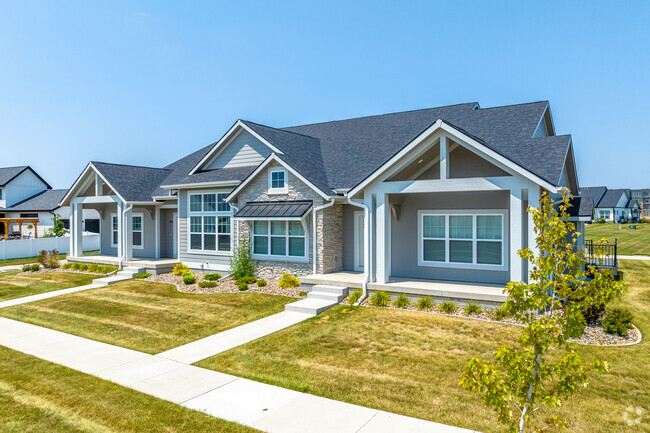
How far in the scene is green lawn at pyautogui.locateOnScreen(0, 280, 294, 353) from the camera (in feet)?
35.0

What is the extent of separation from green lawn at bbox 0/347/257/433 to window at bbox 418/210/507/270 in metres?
10.0

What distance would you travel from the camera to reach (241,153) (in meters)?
19.3

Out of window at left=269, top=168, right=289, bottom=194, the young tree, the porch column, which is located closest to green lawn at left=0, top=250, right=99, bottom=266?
window at left=269, top=168, right=289, bottom=194

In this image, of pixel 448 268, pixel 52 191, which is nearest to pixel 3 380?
pixel 448 268

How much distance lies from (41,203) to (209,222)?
34403 millimetres

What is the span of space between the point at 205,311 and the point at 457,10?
1435 cm

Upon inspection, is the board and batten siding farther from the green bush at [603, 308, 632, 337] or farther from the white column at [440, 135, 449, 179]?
the green bush at [603, 308, 632, 337]

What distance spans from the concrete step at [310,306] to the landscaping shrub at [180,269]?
8.09 metres

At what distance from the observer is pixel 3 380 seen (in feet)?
25.6

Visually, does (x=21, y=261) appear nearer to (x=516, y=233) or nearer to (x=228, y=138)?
(x=228, y=138)

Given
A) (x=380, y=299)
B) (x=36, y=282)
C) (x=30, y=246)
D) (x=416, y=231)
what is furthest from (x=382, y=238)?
(x=30, y=246)

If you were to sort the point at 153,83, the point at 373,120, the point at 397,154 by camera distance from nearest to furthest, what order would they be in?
the point at 397,154 < the point at 153,83 < the point at 373,120

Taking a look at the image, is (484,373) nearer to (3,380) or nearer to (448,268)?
(3,380)

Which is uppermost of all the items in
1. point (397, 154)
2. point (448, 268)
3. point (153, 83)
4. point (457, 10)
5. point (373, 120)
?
point (457, 10)
